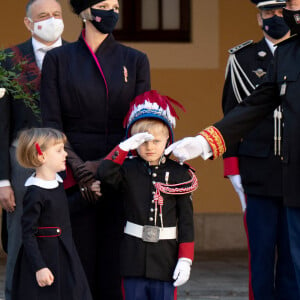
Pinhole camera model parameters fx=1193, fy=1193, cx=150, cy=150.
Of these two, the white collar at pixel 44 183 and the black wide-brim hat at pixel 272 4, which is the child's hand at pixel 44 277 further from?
the black wide-brim hat at pixel 272 4

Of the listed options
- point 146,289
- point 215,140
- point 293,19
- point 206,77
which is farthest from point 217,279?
point 293,19

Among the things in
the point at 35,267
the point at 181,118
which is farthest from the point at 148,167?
the point at 181,118

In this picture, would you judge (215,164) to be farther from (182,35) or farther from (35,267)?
(35,267)

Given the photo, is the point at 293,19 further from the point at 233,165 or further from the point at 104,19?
the point at 233,165

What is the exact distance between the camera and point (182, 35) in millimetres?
10031

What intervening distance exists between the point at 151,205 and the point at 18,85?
34.1 inches

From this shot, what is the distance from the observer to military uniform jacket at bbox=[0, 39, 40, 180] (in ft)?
20.7

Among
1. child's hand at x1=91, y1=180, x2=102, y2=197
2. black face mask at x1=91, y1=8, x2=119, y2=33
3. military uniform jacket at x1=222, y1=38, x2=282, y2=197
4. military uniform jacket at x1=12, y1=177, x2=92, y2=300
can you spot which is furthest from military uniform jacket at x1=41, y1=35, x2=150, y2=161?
military uniform jacket at x1=222, y1=38, x2=282, y2=197

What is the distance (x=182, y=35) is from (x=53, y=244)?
4.74 metres

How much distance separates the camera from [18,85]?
575cm

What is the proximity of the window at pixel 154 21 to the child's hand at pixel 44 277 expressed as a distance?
471cm

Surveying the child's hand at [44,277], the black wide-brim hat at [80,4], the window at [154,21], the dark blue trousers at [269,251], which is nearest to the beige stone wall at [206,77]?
the window at [154,21]

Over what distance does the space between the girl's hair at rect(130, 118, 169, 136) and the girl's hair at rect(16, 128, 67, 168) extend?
34 cm

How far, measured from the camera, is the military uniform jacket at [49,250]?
555cm
